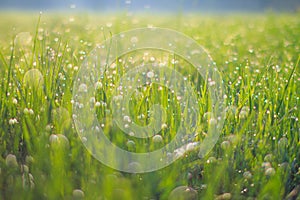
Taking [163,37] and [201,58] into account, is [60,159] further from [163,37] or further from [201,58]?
[163,37]

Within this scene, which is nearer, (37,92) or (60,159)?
(60,159)

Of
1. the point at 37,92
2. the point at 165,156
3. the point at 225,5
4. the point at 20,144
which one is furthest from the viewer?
the point at 225,5

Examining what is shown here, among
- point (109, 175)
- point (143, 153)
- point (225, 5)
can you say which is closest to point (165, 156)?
point (143, 153)

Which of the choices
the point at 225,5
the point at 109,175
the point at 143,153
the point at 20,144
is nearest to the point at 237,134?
the point at 143,153

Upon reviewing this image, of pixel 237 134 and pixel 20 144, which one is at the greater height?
pixel 237 134

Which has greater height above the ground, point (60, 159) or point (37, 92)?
point (37, 92)

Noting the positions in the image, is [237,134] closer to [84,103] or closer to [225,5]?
[84,103]

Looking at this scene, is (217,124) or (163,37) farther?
(163,37)

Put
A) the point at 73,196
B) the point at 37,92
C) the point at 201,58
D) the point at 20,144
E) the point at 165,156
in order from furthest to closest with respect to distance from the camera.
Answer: the point at 201,58, the point at 37,92, the point at 20,144, the point at 165,156, the point at 73,196

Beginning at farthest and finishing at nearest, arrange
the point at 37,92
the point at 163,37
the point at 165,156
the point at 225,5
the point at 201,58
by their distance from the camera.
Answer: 1. the point at 225,5
2. the point at 163,37
3. the point at 201,58
4. the point at 37,92
5. the point at 165,156
